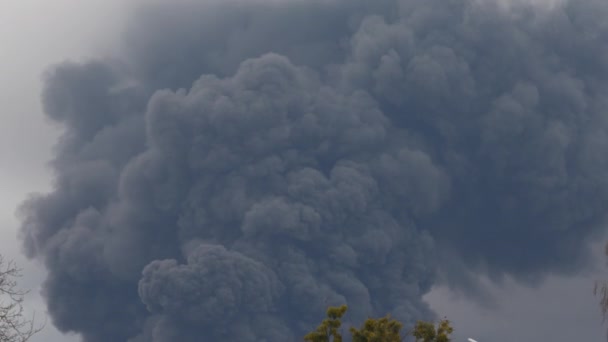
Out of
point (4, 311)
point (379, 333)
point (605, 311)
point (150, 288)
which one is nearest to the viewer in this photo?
point (4, 311)

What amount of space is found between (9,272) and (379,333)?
883 cm

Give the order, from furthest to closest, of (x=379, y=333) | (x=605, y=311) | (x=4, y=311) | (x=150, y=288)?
1. (x=150, y=288)
2. (x=605, y=311)
3. (x=379, y=333)
4. (x=4, y=311)

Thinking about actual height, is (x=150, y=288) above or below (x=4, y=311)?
above

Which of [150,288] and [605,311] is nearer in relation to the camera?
[605,311]

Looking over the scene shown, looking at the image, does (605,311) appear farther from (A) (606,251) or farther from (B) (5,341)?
(B) (5,341)

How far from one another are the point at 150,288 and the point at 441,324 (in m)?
41.0

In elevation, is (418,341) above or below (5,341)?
above

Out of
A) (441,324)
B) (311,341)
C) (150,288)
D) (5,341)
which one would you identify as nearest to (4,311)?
(5,341)

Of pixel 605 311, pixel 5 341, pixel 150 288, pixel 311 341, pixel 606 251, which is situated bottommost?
pixel 5 341

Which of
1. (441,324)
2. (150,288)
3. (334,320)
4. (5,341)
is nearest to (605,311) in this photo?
(441,324)

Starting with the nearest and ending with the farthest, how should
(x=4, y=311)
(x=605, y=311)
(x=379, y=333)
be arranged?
(x=4, y=311) < (x=379, y=333) < (x=605, y=311)

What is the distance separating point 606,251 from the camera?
20.6 meters

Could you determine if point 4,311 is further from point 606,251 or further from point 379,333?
point 606,251

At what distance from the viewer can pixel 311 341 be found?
18484mm
